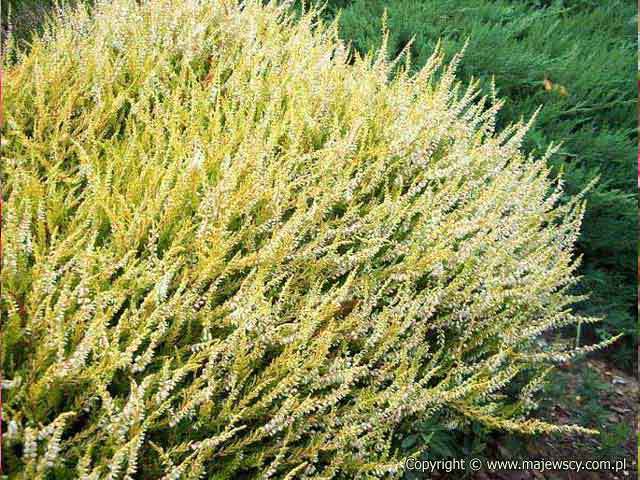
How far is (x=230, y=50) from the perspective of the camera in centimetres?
303

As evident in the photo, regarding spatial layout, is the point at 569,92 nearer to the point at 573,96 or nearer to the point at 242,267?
the point at 573,96

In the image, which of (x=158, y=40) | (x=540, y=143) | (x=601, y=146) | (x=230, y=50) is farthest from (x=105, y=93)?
(x=601, y=146)

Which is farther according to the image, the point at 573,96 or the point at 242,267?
the point at 573,96

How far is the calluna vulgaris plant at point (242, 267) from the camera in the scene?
1.60 meters

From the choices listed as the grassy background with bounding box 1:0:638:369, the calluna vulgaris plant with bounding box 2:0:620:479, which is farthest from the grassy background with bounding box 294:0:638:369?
the calluna vulgaris plant with bounding box 2:0:620:479

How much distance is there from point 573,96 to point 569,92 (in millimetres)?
38

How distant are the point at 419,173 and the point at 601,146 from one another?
2.10 metres

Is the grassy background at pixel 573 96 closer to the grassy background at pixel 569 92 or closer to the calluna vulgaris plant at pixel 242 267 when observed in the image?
the grassy background at pixel 569 92

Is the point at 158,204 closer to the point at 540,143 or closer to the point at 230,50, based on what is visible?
the point at 230,50

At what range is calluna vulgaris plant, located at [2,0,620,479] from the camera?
1600 millimetres

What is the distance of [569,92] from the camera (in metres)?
4.35

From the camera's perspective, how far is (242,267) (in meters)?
1.89

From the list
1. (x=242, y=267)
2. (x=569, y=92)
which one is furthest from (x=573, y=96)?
(x=242, y=267)

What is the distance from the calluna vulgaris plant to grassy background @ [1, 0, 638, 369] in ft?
4.48
